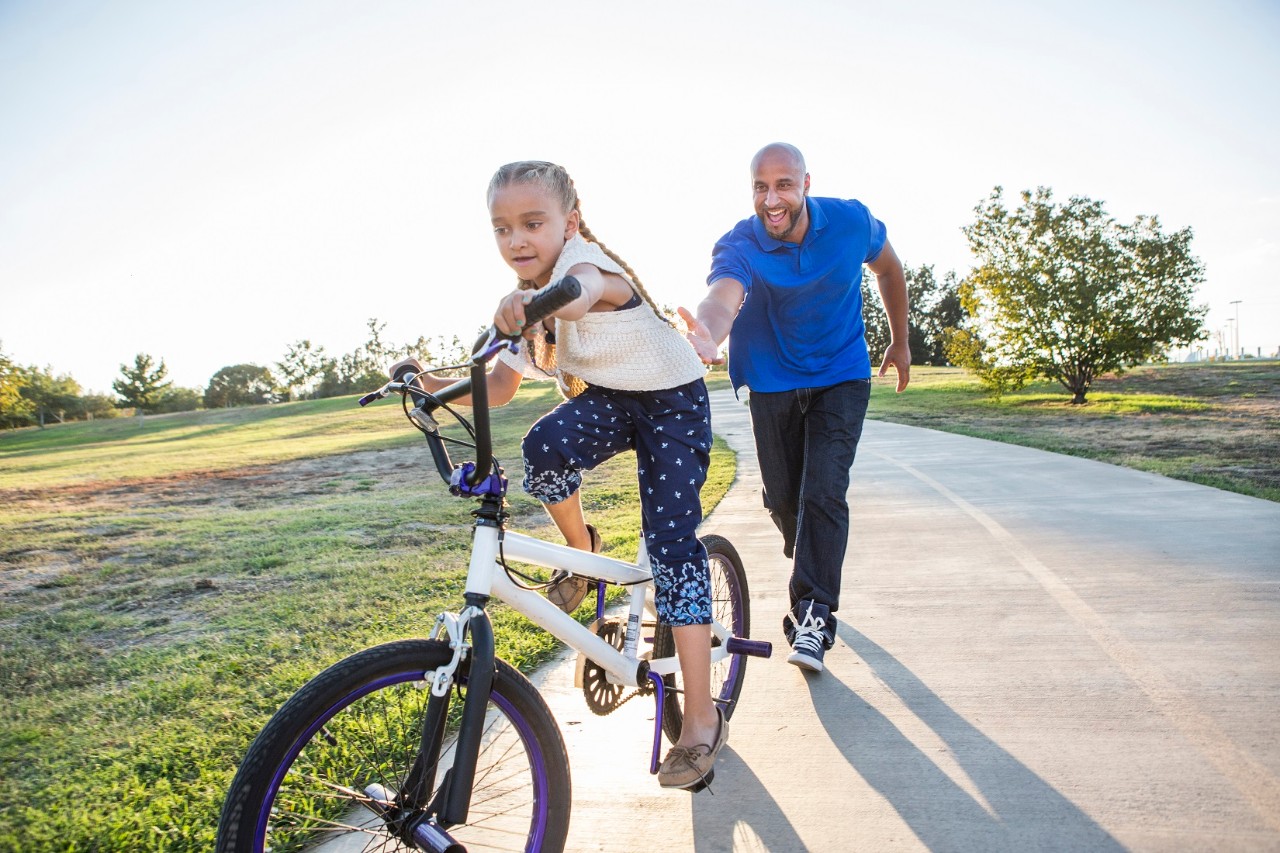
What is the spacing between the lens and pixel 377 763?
7.61ft

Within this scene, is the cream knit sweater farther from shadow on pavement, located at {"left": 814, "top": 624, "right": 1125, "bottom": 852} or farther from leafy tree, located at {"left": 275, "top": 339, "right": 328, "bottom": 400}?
leafy tree, located at {"left": 275, "top": 339, "right": 328, "bottom": 400}

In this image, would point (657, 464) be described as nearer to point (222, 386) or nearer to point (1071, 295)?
point (1071, 295)

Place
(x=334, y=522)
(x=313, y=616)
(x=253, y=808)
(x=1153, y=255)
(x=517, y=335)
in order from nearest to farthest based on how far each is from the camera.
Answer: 1. (x=253, y=808)
2. (x=517, y=335)
3. (x=313, y=616)
4. (x=334, y=522)
5. (x=1153, y=255)

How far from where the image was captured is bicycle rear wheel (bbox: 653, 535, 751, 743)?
3.25m

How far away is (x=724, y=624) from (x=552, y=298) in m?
2.22

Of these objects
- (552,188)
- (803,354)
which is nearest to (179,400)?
(803,354)

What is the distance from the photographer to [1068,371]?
2320 cm

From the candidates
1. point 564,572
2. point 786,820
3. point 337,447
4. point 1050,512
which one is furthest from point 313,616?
point 337,447

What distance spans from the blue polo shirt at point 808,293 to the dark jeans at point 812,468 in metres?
0.09

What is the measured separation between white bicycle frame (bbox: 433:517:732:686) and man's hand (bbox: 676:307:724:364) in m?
0.66

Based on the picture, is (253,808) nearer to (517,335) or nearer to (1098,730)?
(517,335)

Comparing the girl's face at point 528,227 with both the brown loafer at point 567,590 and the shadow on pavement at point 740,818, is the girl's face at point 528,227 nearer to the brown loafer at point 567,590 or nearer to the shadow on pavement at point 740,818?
the brown loafer at point 567,590

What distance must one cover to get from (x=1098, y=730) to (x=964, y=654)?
2.95 ft

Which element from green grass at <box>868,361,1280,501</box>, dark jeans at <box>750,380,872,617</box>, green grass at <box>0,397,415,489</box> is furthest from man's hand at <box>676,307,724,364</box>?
green grass at <box>0,397,415,489</box>
